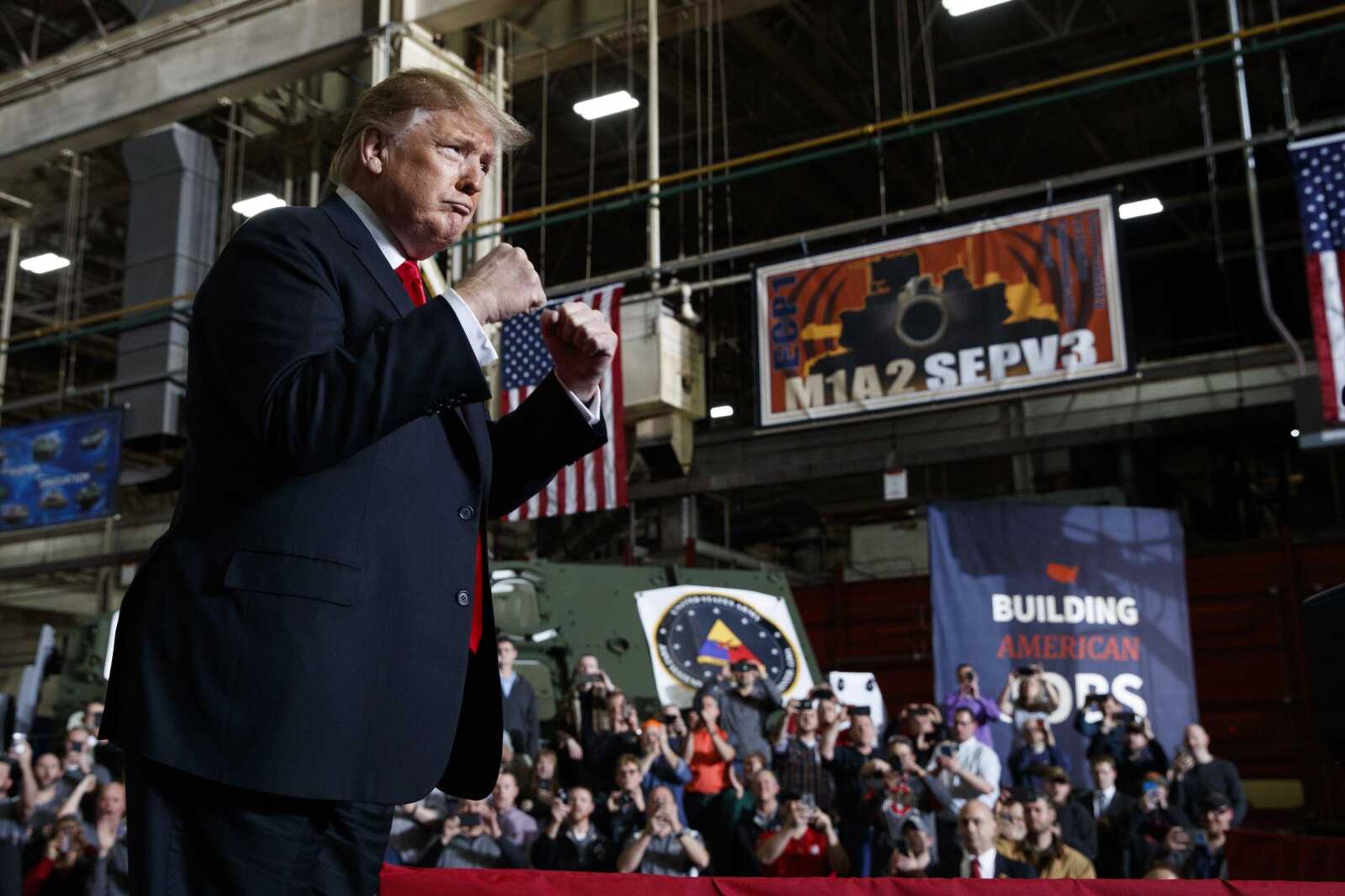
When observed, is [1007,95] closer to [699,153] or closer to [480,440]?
[699,153]

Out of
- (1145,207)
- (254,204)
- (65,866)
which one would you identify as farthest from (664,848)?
(1145,207)

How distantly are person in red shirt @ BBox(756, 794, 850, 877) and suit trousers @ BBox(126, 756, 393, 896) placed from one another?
22.7 feet

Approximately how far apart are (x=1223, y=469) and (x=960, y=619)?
13706 millimetres

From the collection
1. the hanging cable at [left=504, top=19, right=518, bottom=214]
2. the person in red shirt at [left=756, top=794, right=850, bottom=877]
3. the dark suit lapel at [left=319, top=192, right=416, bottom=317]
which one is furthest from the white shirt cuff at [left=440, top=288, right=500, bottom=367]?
the hanging cable at [left=504, top=19, right=518, bottom=214]

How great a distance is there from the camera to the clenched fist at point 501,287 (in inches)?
65.9

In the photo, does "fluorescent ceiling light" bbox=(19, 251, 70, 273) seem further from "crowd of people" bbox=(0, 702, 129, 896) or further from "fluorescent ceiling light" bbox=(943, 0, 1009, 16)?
"fluorescent ceiling light" bbox=(943, 0, 1009, 16)

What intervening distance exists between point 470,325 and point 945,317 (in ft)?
32.7

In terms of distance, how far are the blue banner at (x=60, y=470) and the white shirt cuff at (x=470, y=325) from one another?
14.5m

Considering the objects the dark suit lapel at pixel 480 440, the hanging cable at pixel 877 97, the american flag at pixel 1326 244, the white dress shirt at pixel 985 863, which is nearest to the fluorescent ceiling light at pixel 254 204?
the hanging cable at pixel 877 97

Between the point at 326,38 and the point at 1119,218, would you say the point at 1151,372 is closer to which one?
the point at 1119,218

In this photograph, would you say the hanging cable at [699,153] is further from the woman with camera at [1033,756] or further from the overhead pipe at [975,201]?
the woman with camera at [1033,756]

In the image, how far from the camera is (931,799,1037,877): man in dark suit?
7.65 metres

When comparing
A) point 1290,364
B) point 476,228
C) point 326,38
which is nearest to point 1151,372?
point 1290,364

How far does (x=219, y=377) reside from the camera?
166 cm
